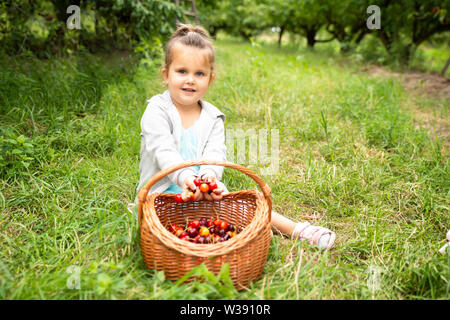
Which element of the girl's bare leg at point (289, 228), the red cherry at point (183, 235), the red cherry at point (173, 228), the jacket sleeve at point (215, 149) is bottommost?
the girl's bare leg at point (289, 228)

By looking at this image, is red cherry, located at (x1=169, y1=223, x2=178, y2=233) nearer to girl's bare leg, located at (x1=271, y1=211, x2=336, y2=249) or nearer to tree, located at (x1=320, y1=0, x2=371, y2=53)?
girl's bare leg, located at (x1=271, y1=211, x2=336, y2=249)

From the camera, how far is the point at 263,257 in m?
1.69

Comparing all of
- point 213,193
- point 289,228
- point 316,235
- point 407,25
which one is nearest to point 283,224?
point 289,228

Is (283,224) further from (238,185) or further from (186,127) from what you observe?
(186,127)

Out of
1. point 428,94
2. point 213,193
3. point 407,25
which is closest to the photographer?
point 213,193

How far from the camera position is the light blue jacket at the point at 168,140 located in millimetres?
1979

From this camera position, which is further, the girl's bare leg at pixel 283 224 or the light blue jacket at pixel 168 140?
the girl's bare leg at pixel 283 224

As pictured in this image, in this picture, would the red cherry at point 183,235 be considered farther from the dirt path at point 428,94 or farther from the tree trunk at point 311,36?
the tree trunk at point 311,36

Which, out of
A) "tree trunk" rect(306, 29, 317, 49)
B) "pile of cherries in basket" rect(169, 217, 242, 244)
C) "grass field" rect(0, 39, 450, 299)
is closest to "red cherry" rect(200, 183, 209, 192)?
"pile of cherries in basket" rect(169, 217, 242, 244)

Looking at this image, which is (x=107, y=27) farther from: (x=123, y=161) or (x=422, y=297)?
(x=422, y=297)

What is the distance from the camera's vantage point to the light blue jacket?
1979 mm

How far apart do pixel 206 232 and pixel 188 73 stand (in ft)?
3.04
